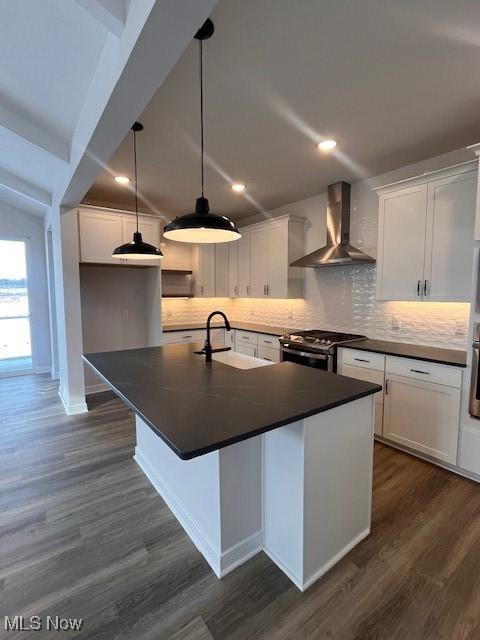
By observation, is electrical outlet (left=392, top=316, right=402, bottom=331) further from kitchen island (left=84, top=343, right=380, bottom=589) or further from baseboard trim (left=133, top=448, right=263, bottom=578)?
baseboard trim (left=133, top=448, right=263, bottom=578)

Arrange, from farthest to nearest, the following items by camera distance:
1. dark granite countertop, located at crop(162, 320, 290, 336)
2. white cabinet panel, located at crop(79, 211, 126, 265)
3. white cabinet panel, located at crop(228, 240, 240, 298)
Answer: white cabinet panel, located at crop(228, 240, 240, 298)
dark granite countertop, located at crop(162, 320, 290, 336)
white cabinet panel, located at crop(79, 211, 126, 265)

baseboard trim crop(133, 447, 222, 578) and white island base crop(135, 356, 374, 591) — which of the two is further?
baseboard trim crop(133, 447, 222, 578)

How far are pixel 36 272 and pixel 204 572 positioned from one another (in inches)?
220

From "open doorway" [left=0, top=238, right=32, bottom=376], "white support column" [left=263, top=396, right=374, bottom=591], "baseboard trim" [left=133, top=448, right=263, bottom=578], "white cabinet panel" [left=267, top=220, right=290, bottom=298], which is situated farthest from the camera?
"open doorway" [left=0, top=238, right=32, bottom=376]

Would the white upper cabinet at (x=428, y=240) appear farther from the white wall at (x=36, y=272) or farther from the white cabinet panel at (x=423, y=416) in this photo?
the white wall at (x=36, y=272)

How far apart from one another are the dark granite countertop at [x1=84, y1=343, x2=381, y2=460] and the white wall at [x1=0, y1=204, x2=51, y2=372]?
13.4ft

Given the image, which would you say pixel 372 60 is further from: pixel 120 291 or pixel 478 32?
pixel 120 291

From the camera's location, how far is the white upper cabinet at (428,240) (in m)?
2.53

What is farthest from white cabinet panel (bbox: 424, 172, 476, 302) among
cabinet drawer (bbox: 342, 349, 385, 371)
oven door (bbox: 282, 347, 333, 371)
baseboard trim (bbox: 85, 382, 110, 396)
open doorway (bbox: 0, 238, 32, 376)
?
open doorway (bbox: 0, 238, 32, 376)

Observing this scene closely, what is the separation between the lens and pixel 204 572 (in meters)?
1.65

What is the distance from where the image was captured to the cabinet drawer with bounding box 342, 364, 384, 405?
2910 mm

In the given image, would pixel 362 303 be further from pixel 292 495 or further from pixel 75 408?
pixel 75 408

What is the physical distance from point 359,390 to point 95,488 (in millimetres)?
2091

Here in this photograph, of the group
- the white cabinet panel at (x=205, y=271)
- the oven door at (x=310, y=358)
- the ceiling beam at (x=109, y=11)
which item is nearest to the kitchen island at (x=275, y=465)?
the oven door at (x=310, y=358)
